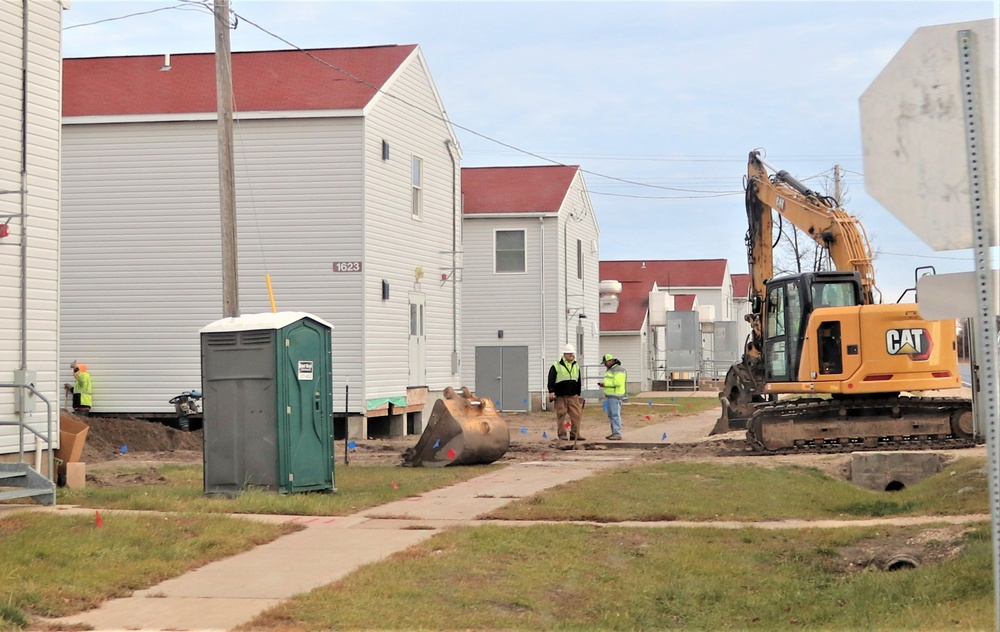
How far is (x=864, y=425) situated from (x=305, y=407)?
427 inches

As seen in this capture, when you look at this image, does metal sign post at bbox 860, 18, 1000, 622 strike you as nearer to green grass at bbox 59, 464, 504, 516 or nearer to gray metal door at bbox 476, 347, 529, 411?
green grass at bbox 59, 464, 504, 516

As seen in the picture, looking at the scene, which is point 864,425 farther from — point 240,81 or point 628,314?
point 628,314

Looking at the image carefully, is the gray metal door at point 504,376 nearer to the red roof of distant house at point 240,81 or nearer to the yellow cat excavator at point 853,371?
the red roof of distant house at point 240,81

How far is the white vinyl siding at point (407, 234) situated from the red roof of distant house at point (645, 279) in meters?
31.0

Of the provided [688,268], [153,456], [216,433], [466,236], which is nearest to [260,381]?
[216,433]

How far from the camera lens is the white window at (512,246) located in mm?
43062

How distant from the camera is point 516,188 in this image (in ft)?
145

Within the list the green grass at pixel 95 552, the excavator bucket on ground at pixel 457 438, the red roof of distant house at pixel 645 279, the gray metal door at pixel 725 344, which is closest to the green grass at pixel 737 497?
the excavator bucket on ground at pixel 457 438

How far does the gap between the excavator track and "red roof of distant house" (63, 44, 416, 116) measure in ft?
37.2

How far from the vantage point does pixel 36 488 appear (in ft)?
45.1

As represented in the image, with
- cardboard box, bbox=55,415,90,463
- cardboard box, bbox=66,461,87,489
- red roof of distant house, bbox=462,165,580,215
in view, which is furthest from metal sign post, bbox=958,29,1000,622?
red roof of distant house, bbox=462,165,580,215

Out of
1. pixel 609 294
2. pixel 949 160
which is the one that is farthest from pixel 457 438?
pixel 609 294

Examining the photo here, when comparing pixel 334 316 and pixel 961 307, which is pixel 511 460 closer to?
pixel 334 316

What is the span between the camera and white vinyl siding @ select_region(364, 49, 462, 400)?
1085 inches
